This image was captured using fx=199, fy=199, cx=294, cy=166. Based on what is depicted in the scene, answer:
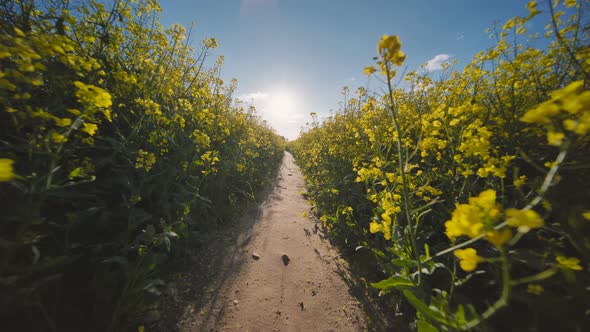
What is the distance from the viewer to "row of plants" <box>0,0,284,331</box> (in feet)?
3.60

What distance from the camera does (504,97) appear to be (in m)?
2.21

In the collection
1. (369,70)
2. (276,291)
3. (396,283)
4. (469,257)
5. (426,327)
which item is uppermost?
(369,70)

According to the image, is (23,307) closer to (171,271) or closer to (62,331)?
(62,331)

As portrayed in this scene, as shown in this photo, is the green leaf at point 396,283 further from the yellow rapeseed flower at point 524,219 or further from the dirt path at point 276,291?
the dirt path at point 276,291

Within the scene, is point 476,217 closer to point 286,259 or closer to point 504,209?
point 504,209

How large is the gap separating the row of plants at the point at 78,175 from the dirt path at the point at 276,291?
0.63m

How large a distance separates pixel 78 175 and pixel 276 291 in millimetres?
2071

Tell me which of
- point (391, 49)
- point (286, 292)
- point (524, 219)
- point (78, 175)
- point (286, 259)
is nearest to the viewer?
point (524, 219)

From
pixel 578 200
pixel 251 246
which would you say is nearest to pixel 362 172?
pixel 578 200

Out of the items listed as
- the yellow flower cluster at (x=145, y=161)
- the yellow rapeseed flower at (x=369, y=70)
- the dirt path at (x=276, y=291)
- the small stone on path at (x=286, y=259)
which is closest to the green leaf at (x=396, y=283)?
the dirt path at (x=276, y=291)

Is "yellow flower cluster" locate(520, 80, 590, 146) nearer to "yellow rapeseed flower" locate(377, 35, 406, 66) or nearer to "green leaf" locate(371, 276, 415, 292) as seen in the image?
"yellow rapeseed flower" locate(377, 35, 406, 66)

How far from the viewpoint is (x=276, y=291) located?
7.48ft

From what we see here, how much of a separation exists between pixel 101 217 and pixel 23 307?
0.61 metres

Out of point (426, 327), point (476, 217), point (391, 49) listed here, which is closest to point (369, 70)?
point (391, 49)
